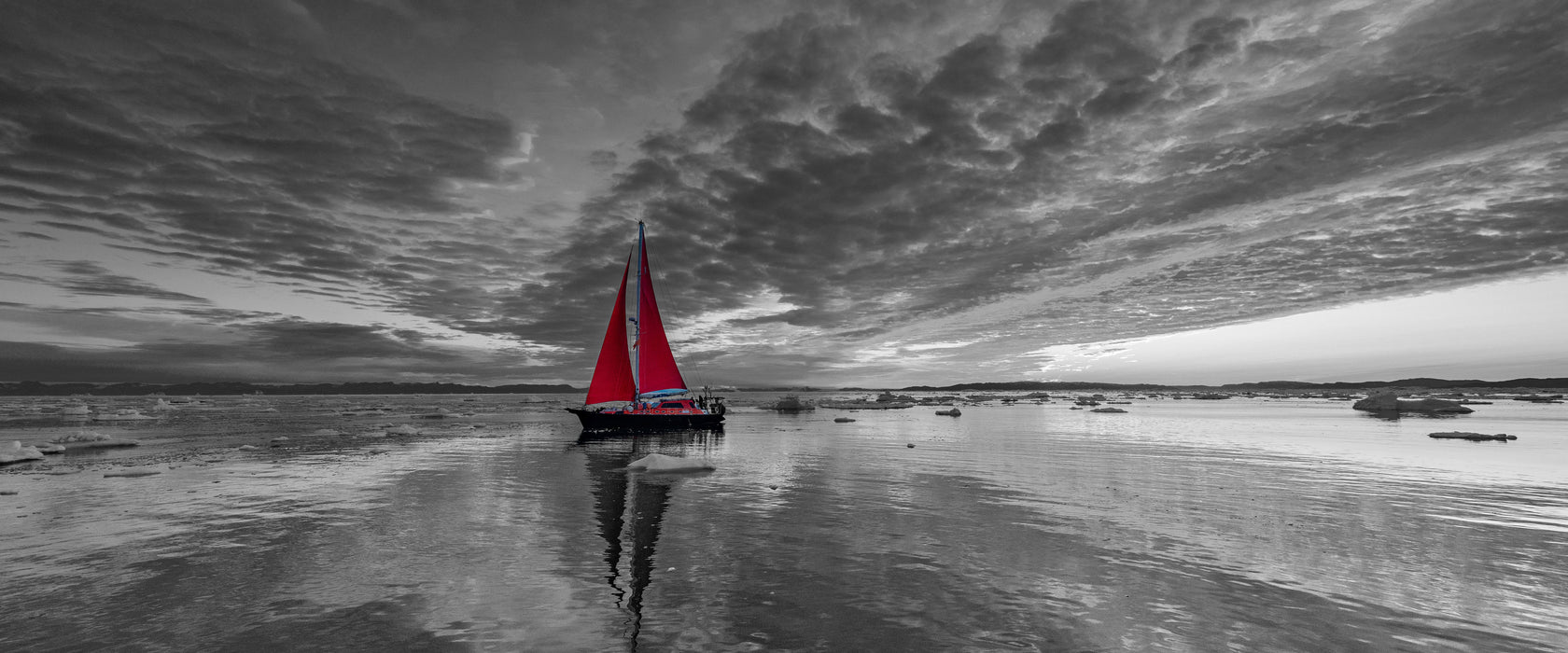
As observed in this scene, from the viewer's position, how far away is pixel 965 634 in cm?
791

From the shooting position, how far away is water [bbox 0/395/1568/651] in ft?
26.4

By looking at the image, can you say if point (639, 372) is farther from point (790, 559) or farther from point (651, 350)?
point (790, 559)

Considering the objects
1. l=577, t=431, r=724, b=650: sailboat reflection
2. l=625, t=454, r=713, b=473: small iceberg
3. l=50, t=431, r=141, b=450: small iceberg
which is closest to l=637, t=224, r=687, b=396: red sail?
l=577, t=431, r=724, b=650: sailboat reflection

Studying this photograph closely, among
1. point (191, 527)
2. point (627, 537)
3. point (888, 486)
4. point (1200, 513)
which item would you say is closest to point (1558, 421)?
point (1200, 513)

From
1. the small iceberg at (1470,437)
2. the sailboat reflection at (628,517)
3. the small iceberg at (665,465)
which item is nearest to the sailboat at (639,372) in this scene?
the sailboat reflection at (628,517)

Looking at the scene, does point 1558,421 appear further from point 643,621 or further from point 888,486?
point 643,621

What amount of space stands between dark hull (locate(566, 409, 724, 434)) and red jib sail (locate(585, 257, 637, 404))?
1.72 metres

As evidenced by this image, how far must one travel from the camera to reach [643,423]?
50.6 metres

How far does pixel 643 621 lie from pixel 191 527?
12754 millimetres

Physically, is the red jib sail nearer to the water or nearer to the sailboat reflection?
the sailboat reflection

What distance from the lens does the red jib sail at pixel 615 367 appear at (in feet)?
162

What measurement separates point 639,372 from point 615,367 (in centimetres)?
200

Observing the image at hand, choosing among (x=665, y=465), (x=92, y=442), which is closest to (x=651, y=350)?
(x=665, y=465)

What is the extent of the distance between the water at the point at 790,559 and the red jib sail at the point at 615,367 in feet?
82.2
